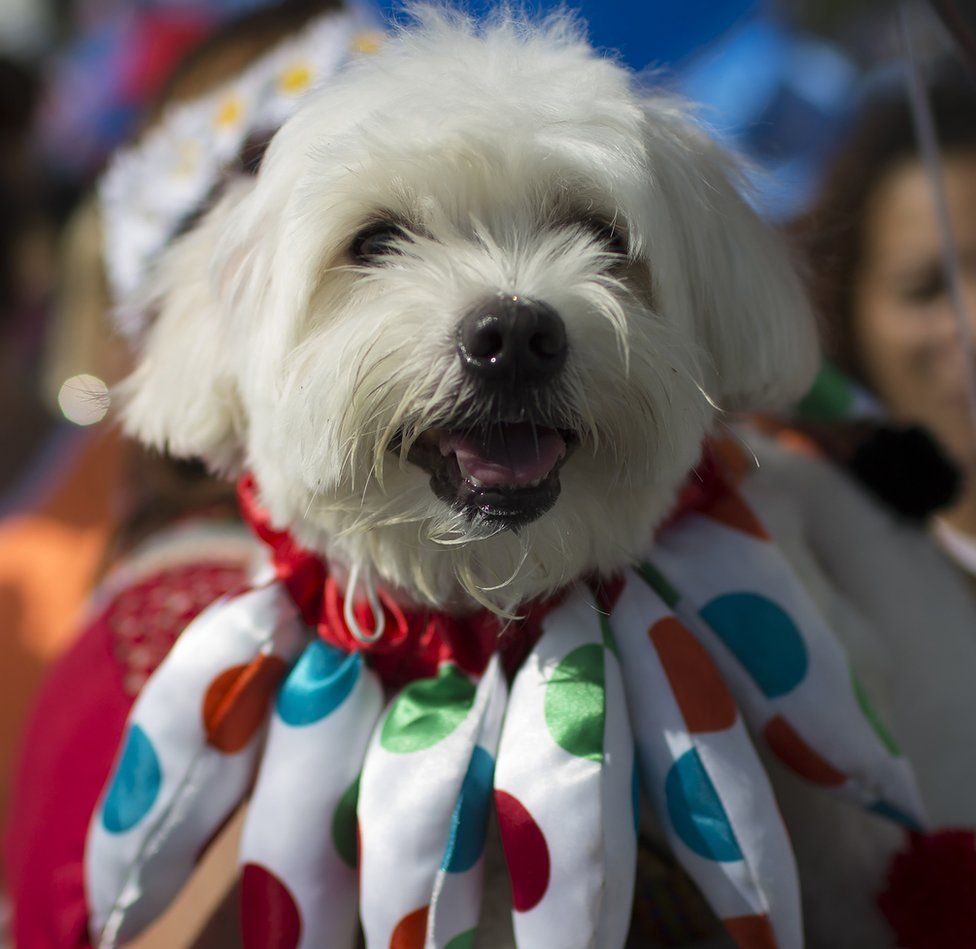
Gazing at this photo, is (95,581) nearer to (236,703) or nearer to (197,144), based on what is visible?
(197,144)

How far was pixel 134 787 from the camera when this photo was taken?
36.9 inches

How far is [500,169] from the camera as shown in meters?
0.86

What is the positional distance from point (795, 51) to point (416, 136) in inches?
130

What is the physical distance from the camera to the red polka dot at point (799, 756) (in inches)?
37.1

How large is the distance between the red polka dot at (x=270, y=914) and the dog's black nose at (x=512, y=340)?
53 centimetres

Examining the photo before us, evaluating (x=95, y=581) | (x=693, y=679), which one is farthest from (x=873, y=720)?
(x=95, y=581)

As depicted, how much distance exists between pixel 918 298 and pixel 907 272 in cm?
6

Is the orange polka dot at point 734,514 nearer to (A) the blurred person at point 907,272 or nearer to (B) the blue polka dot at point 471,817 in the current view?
(B) the blue polka dot at point 471,817

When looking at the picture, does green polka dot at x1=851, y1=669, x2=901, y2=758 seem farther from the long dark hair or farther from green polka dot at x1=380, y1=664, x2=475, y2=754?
the long dark hair

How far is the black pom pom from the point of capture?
138 cm

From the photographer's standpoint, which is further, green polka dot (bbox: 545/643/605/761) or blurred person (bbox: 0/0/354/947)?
blurred person (bbox: 0/0/354/947)

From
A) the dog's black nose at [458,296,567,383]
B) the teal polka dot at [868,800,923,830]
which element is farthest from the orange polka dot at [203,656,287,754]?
the teal polka dot at [868,800,923,830]

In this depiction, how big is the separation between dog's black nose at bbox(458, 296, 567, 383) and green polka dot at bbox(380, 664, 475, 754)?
33cm

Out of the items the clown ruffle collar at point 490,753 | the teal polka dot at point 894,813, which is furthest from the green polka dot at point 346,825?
the teal polka dot at point 894,813
